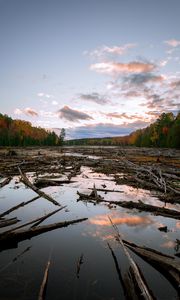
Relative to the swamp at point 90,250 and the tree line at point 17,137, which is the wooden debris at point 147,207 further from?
the tree line at point 17,137

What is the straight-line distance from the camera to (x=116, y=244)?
488cm

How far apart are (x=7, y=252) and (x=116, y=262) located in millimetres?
1992

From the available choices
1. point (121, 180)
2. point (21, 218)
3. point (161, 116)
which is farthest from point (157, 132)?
point (21, 218)

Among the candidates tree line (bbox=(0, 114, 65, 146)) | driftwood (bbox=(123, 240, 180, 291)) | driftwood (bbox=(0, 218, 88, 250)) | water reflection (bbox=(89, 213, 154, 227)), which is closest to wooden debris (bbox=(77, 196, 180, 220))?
water reflection (bbox=(89, 213, 154, 227))

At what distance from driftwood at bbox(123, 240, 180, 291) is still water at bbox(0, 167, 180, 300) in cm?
9

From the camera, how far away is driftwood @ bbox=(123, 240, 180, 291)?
3.47m

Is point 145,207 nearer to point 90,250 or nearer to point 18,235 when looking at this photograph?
point 90,250

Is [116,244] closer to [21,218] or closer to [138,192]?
[21,218]

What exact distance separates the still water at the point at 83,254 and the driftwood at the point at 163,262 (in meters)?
0.09

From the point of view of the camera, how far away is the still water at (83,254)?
337 centimetres

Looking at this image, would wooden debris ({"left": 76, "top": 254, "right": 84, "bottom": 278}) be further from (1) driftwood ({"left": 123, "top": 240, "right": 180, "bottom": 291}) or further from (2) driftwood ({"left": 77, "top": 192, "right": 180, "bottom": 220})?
(2) driftwood ({"left": 77, "top": 192, "right": 180, "bottom": 220})

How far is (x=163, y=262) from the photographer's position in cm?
367

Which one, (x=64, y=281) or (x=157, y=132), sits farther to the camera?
(x=157, y=132)

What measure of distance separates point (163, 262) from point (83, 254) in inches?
58.3
